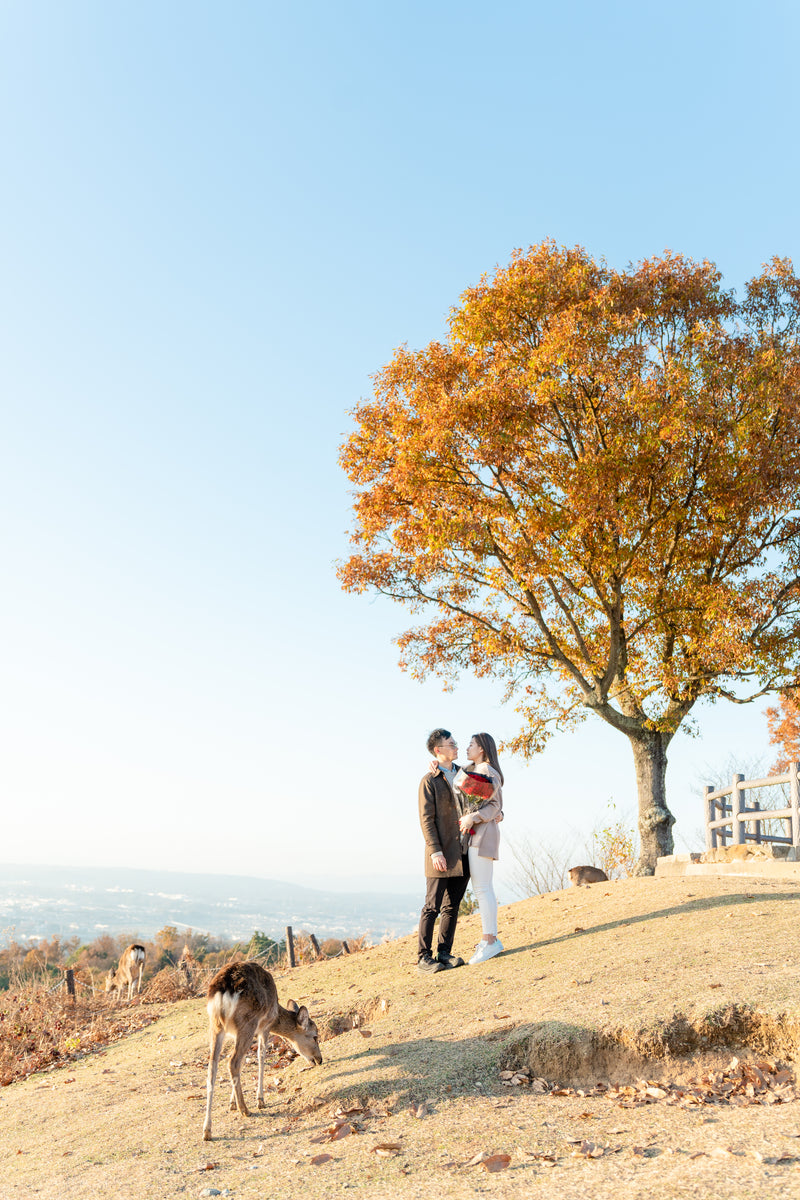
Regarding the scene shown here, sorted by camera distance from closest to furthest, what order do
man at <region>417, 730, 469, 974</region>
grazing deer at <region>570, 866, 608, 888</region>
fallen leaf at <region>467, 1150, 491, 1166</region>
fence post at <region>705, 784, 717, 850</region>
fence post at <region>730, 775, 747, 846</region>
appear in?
1. fallen leaf at <region>467, 1150, 491, 1166</region>
2. man at <region>417, 730, 469, 974</region>
3. grazing deer at <region>570, 866, 608, 888</region>
4. fence post at <region>730, 775, 747, 846</region>
5. fence post at <region>705, 784, 717, 850</region>

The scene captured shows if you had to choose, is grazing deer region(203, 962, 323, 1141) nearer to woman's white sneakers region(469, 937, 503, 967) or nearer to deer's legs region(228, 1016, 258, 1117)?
deer's legs region(228, 1016, 258, 1117)

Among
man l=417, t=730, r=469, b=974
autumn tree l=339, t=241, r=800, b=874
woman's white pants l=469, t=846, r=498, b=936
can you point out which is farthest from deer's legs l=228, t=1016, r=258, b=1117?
autumn tree l=339, t=241, r=800, b=874

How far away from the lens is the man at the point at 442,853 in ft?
30.9

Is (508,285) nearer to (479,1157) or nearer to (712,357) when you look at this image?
(712,357)

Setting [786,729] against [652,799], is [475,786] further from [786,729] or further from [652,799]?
[786,729]

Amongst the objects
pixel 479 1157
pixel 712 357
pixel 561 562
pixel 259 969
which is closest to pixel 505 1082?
pixel 479 1157

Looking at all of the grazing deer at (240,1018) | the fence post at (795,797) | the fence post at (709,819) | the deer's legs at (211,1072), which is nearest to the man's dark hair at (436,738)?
the grazing deer at (240,1018)

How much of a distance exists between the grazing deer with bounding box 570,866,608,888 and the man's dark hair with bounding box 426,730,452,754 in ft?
22.7

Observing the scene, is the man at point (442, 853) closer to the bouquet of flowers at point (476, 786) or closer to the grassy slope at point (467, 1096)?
the bouquet of flowers at point (476, 786)

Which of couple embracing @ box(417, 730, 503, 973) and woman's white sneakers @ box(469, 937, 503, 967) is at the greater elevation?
couple embracing @ box(417, 730, 503, 973)

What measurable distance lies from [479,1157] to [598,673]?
1124 cm

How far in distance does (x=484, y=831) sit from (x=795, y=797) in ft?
32.8

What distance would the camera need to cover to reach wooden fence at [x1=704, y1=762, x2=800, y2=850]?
16.8 m

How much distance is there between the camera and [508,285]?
50.3 ft
